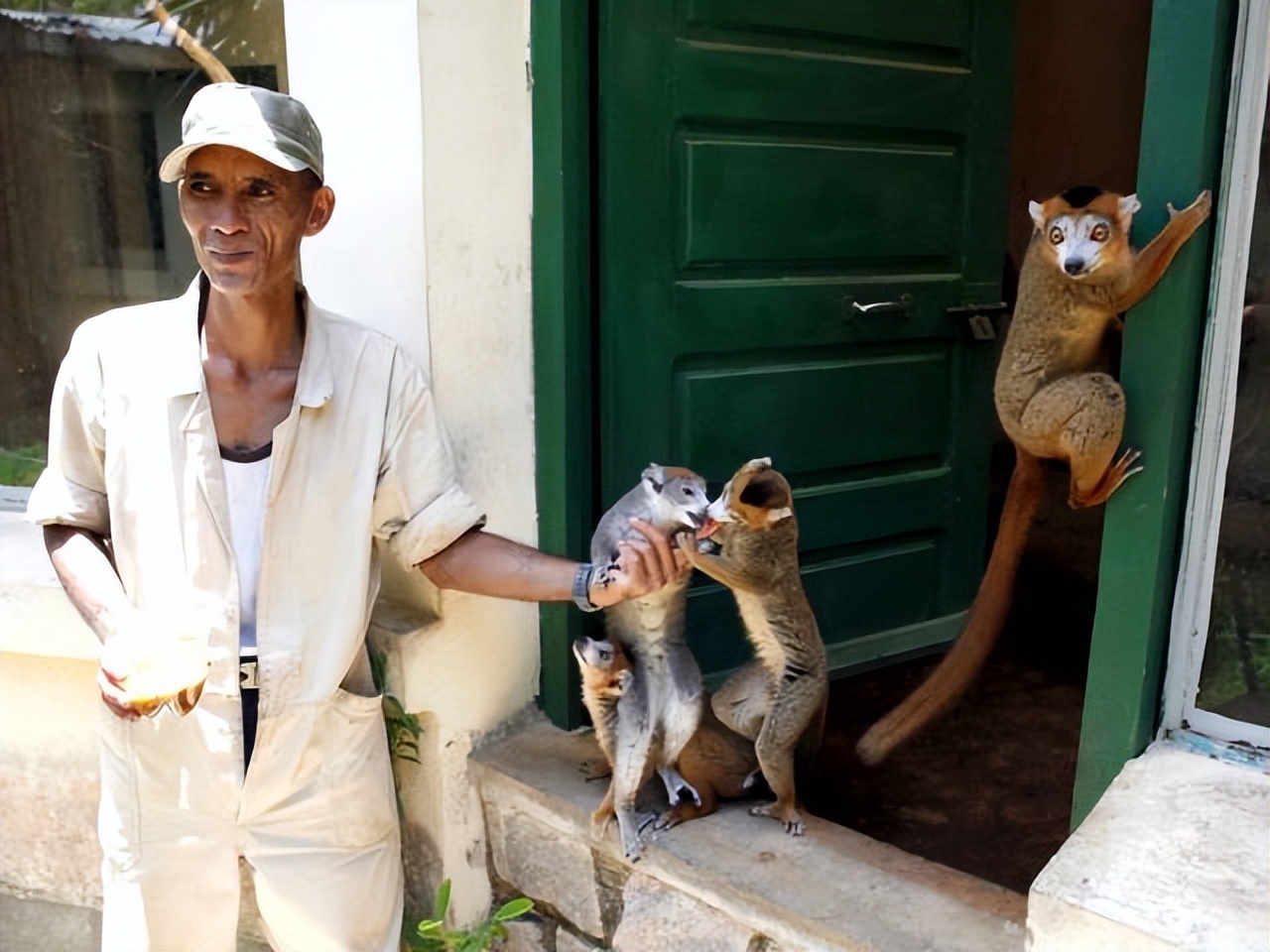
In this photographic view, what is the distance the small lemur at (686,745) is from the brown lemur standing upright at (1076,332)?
887 mm

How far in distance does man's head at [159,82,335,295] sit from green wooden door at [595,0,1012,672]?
34.5 inches

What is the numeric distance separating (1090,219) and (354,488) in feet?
4.99

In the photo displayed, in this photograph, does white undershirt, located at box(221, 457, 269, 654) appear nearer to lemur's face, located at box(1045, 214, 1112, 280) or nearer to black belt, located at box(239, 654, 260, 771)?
black belt, located at box(239, 654, 260, 771)

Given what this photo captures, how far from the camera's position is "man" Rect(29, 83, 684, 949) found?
227cm

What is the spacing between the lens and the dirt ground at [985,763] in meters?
2.93

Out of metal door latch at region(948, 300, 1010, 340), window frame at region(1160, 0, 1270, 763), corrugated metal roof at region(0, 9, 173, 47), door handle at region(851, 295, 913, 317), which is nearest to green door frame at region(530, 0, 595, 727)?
door handle at region(851, 295, 913, 317)

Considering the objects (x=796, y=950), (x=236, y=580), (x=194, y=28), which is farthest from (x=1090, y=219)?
(x=194, y=28)

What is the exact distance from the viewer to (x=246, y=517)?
2350mm

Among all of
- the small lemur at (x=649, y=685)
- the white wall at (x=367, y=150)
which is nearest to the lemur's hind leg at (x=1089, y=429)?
the small lemur at (x=649, y=685)

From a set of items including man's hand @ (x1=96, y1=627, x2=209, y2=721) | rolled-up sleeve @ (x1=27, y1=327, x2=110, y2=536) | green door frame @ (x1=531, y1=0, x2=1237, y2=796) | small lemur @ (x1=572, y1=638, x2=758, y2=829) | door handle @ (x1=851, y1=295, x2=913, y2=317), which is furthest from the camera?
door handle @ (x1=851, y1=295, x2=913, y2=317)

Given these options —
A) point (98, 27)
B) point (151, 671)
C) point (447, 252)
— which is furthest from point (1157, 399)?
point (98, 27)

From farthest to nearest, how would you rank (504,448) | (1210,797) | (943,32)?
(943,32) → (504,448) → (1210,797)

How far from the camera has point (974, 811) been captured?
3.08m

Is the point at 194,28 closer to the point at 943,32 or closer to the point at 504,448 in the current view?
the point at 504,448
